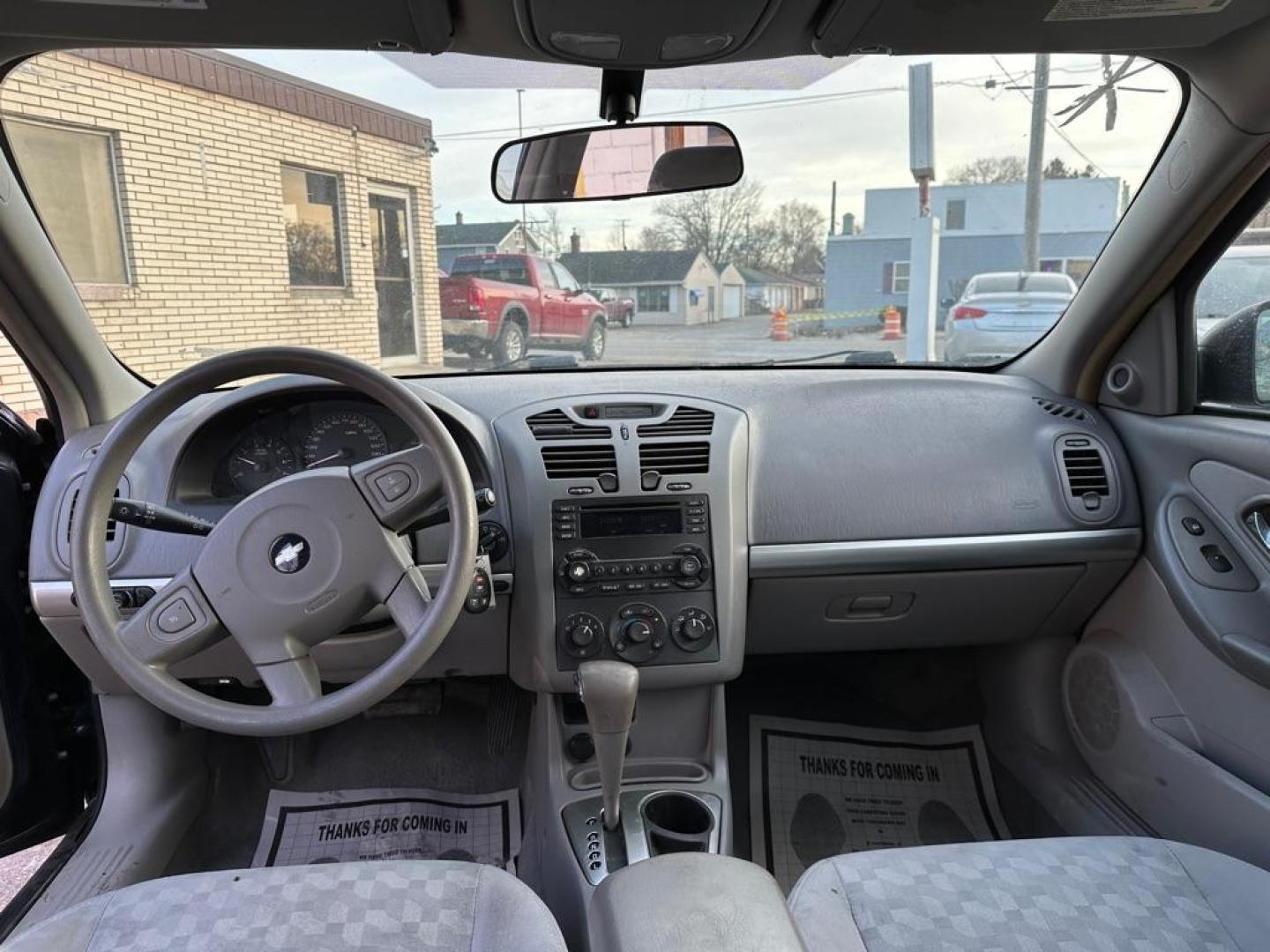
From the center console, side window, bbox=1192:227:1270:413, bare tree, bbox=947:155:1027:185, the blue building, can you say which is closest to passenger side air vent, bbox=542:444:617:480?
the center console

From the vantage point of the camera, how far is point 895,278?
2566 millimetres

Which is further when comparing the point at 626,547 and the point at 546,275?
the point at 546,275

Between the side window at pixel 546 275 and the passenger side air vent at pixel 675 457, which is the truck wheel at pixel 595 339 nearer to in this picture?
the side window at pixel 546 275

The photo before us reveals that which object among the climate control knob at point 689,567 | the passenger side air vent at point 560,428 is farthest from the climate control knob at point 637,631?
the passenger side air vent at point 560,428

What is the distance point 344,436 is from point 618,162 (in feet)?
3.00

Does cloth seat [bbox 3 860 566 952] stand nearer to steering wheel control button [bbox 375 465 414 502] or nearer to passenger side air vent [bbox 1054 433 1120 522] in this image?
steering wheel control button [bbox 375 465 414 502]

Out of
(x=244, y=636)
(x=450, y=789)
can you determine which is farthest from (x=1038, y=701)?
(x=244, y=636)

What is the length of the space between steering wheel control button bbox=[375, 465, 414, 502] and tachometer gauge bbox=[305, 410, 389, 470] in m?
0.56

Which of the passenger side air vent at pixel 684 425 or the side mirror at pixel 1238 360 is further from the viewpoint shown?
the passenger side air vent at pixel 684 425

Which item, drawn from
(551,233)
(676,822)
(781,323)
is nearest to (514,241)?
(551,233)

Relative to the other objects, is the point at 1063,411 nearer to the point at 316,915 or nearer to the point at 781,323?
the point at 781,323

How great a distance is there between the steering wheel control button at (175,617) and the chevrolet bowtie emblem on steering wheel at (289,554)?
167 millimetres

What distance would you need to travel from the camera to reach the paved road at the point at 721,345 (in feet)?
8.38

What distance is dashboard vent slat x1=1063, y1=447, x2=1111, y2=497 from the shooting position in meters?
2.35
